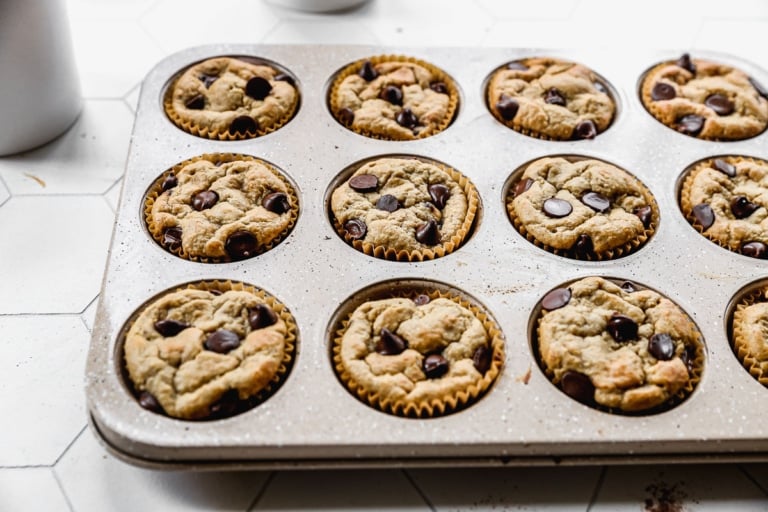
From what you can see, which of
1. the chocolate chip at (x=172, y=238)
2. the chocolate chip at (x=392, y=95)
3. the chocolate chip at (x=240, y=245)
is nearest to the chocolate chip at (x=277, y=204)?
the chocolate chip at (x=240, y=245)

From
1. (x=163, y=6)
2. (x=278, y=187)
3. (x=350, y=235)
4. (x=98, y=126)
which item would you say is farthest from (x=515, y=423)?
(x=163, y=6)

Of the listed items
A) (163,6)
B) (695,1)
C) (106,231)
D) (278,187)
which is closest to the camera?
(278,187)

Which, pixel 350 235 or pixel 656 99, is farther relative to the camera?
pixel 656 99

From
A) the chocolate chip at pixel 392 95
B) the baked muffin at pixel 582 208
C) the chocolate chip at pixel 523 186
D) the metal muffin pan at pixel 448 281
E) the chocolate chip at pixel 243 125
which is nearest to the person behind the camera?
the metal muffin pan at pixel 448 281

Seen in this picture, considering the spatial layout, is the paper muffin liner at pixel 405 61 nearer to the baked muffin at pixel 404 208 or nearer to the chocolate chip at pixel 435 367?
the baked muffin at pixel 404 208

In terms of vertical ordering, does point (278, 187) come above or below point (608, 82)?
below

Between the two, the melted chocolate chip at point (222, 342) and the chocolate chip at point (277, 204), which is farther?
the chocolate chip at point (277, 204)

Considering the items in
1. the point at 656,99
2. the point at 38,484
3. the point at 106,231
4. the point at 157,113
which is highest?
the point at 656,99

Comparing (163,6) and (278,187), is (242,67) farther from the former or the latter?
(163,6)

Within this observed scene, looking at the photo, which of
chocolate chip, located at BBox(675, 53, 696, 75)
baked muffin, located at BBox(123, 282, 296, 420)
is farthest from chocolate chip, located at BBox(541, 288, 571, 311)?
chocolate chip, located at BBox(675, 53, 696, 75)
